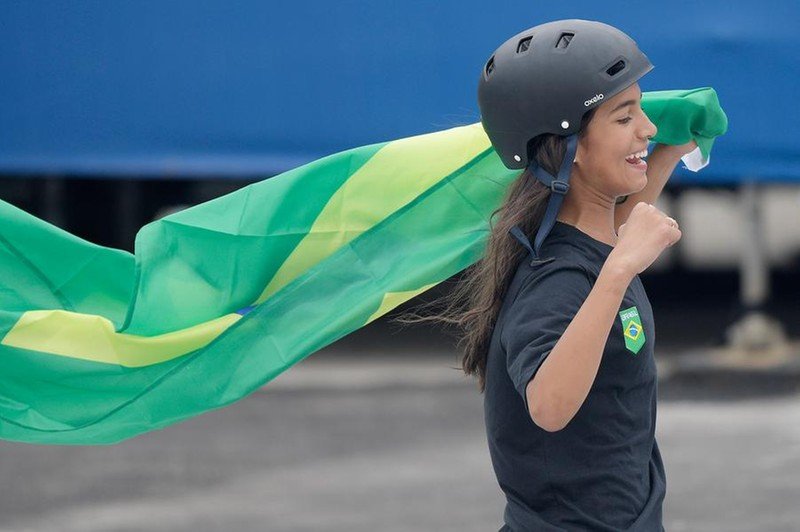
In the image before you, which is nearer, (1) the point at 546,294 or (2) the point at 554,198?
(1) the point at 546,294

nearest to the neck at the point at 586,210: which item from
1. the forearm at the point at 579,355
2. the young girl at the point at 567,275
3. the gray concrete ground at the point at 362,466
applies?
the young girl at the point at 567,275

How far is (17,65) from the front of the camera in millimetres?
3529

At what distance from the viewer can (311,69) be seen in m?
3.63

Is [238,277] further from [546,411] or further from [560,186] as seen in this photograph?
[546,411]

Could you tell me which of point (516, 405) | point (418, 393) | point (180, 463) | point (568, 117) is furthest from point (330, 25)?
point (418, 393)

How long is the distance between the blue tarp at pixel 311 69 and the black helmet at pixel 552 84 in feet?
2.16

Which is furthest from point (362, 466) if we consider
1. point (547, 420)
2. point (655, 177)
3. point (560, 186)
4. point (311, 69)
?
point (547, 420)

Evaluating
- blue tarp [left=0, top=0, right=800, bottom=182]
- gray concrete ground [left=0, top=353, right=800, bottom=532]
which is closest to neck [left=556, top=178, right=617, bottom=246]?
blue tarp [left=0, top=0, right=800, bottom=182]

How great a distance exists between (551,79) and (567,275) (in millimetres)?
378

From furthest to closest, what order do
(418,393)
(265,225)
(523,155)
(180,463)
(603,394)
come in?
(418,393) < (180,463) < (265,225) < (523,155) < (603,394)

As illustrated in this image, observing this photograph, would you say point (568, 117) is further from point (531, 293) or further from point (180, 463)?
point (180, 463)

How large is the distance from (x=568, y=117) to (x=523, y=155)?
0.48ft

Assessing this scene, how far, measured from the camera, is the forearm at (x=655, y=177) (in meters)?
3.22

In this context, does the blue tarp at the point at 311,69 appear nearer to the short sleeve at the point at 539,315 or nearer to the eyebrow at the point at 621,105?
the eyebrow at the point at 621,105
